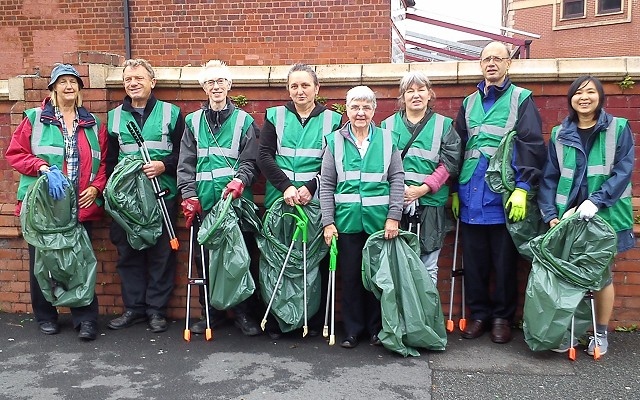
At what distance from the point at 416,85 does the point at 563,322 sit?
75.4 inches

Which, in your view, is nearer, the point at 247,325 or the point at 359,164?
the point at 359,164

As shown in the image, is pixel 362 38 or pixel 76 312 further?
pixel 362 38

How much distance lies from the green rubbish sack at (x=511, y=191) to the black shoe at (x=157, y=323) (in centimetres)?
A: 277

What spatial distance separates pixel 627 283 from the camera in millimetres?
4621

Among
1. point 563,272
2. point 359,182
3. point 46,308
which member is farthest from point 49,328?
point 563,272

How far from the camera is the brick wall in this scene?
459cm

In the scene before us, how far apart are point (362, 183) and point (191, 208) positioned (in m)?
1.33

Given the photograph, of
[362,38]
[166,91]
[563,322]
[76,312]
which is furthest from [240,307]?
[362,38]

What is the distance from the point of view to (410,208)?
14.4 ft

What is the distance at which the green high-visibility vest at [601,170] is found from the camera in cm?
404

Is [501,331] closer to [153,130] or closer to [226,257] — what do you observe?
[226,257]

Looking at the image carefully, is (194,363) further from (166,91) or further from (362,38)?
(362,38)

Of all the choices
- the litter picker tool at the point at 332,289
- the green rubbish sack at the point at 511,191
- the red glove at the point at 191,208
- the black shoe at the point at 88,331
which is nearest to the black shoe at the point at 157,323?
the black shoe at the point at 88,331

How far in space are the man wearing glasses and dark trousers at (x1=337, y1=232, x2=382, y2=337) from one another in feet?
2.42
